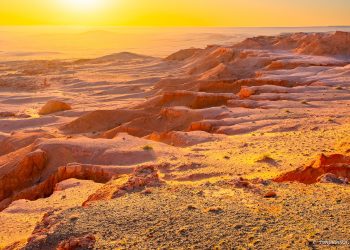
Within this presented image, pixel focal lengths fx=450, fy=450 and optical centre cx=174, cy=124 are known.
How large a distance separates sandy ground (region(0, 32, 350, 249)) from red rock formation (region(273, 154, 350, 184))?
3 cm

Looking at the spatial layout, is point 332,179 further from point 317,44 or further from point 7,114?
point 317,44

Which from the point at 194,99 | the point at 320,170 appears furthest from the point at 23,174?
the point at 194,99

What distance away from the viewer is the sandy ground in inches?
226

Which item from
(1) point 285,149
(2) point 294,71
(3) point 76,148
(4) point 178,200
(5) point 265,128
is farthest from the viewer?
(2) point 294,71

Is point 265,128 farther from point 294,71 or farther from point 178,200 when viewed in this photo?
point 294,71

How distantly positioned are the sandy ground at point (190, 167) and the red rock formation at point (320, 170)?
0.03 m

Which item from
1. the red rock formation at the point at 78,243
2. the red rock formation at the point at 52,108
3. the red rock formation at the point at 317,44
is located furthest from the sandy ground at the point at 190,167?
the red rock formation at the point at 317,44

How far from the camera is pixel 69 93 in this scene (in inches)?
1558

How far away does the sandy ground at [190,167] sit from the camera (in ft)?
18.9

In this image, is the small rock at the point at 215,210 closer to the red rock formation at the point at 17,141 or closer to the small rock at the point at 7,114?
the red rock formation at the point at 17,141

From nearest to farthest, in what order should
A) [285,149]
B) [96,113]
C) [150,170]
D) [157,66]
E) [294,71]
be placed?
[150,170], [285,149], [96,113], [294,71], [157,66]

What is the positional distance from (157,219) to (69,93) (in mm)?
34931

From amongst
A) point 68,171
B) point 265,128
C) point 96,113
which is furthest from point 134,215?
point 96,113

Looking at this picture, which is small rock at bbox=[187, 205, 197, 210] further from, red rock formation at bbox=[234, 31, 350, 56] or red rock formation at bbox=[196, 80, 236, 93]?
red rock formation at bbox=[234, 31, 350, 56]
